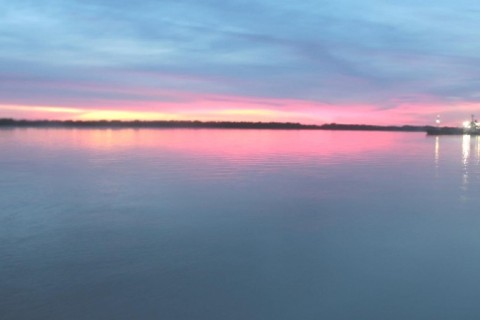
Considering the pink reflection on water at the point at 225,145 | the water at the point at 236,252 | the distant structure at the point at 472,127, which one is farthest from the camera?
the distant structure at the point at 472,127

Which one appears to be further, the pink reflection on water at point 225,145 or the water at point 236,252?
the pink reflection on water at point 225,145

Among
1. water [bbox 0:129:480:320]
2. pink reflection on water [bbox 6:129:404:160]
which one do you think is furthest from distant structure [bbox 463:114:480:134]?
water [bbox 0:129:480:320]

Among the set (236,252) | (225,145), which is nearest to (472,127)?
(225,145)

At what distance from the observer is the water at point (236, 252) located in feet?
19.4

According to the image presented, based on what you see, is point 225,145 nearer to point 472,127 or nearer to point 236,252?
point 236,252

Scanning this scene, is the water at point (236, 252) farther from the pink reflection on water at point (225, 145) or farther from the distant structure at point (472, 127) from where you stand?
the distant structure at point (472, 127)

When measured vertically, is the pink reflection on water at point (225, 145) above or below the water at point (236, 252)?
above

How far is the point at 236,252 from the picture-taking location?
8.10 m

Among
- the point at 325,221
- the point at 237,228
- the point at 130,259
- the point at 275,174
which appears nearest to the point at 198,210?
the point at 237,228

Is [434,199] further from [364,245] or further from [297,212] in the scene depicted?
[364,245]

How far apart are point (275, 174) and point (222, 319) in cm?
1432

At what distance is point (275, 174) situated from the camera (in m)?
19.7

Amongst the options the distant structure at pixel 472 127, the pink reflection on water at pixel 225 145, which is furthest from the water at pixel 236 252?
the distant structure at pixel 472 127

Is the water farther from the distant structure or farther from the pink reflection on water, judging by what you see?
the distant structure
